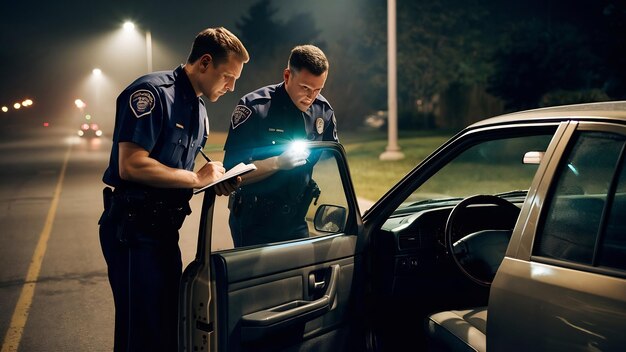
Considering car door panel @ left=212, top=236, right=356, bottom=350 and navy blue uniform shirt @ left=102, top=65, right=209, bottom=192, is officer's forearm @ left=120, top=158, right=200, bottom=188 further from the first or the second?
car door panel @ left=212, top=236, right=356, bottom=350

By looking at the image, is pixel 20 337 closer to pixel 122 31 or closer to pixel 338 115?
pixel 122 31

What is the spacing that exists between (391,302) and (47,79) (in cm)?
12363

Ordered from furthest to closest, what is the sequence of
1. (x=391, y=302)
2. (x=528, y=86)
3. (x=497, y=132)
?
(x=528, y=86) → (x=391, y=302) → (x=497, y=132)

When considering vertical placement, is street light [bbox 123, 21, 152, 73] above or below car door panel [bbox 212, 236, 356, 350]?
above

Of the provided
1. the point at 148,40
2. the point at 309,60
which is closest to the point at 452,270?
the point at 309,60

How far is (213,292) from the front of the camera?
8.11 ft

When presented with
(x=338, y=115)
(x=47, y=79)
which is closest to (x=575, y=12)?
(x=338, y=115)

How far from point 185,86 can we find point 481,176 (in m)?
11.8

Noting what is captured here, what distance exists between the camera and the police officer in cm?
284

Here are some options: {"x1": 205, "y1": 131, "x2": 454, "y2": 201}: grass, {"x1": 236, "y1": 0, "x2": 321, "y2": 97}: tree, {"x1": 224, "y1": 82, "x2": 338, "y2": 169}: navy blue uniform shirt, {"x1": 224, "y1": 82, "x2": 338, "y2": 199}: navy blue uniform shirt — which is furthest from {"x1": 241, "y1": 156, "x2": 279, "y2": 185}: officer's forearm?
{"x1": 236, "y1": 0, "x2": 321, "y2": 97}: tree

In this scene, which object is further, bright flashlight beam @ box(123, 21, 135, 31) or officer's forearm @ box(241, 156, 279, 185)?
bright flashlight beam @ box(123, 21, 135, 31)

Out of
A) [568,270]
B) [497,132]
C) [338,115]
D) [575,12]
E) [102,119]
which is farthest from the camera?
[102,119]

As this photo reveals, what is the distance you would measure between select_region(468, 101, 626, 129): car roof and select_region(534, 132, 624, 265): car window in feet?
0.19

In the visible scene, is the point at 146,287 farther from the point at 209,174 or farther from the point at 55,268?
the point at 55,268
